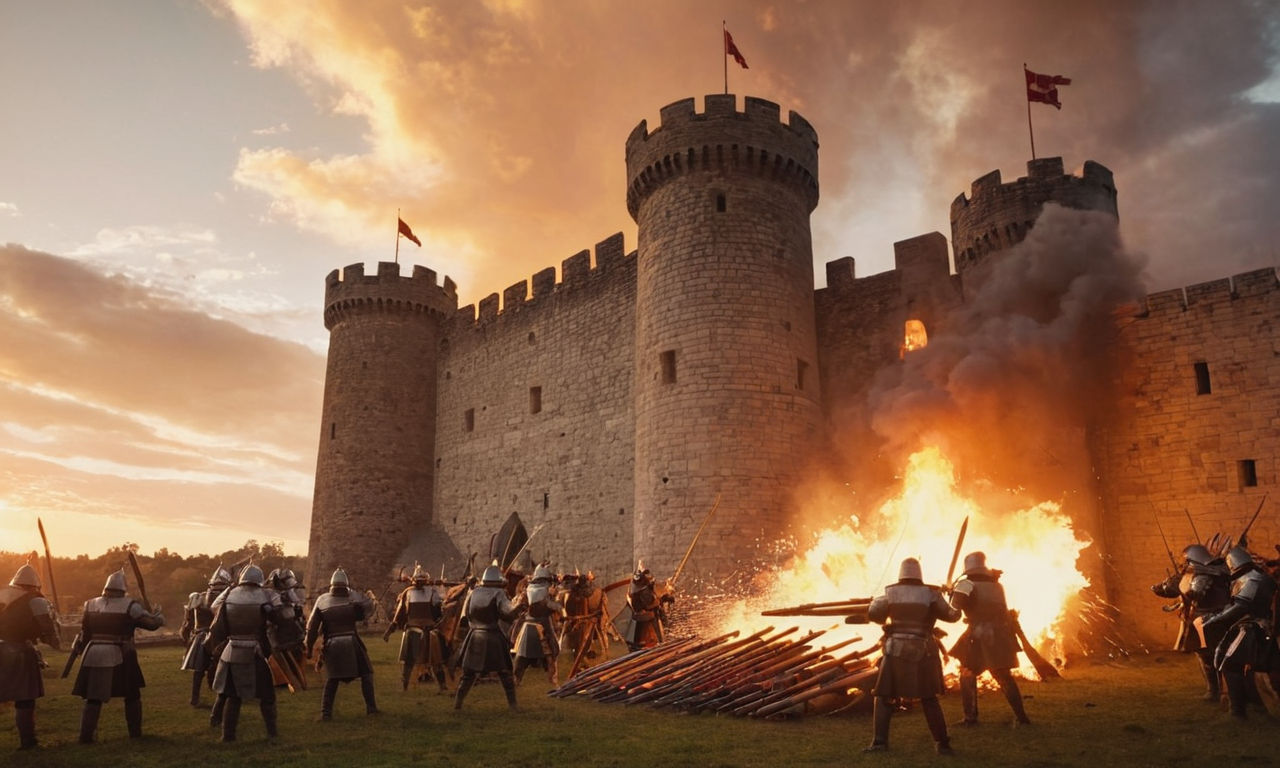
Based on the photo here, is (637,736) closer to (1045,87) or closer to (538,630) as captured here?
(538,630)

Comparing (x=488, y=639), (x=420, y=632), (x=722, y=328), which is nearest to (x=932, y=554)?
(x=722, y=328)

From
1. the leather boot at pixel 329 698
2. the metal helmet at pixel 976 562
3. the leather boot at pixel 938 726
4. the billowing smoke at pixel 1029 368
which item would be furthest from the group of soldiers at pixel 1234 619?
the leather boot at pixel 329 698

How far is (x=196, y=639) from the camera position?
11008 millimetres

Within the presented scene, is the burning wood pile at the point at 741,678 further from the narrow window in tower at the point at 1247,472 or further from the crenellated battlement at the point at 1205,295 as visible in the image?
the crenellated battlement at the point at 1205,295

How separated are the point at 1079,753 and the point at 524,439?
64.9ft

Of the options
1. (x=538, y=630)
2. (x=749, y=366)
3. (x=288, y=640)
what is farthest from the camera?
(x=749, y=366)

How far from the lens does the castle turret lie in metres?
18.4

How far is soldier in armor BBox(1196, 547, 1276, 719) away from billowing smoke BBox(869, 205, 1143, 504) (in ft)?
24.5

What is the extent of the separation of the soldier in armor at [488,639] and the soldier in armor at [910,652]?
160 inches

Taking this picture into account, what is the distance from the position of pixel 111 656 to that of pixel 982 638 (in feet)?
26.8

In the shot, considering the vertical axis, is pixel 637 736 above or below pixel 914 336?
below

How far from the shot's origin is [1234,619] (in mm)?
8578

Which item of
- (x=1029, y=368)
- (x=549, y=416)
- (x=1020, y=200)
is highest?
(x=1020, y=200)

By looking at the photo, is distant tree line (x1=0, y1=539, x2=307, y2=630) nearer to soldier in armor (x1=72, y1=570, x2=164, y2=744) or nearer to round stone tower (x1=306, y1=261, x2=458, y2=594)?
round stone tower (x1=306, y1=261, x2=458, y2=594)
